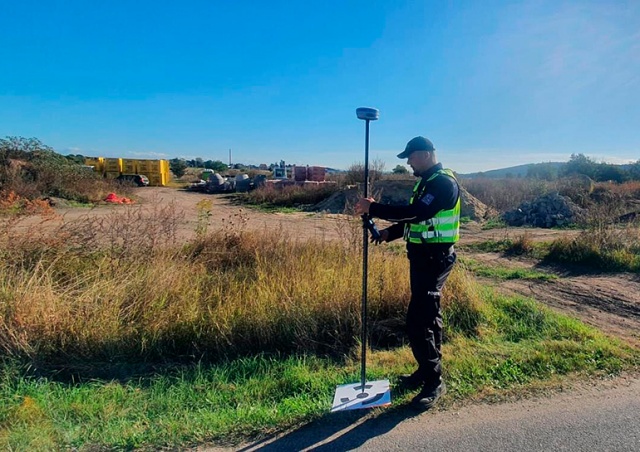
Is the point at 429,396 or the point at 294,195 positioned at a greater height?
the point at 294,195

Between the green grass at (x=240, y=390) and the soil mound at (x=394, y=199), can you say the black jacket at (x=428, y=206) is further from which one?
the soil mound at (x=394, y=199)

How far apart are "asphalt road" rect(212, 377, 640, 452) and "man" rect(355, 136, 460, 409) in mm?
250

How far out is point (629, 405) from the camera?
2.80 m

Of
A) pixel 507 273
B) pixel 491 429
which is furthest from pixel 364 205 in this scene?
pixel 507 273

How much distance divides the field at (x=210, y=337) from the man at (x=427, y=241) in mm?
326

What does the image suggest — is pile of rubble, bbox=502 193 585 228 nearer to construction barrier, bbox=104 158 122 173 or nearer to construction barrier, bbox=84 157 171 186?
construction barrier, bbox=84 157 171 186

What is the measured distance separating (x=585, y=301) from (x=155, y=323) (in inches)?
253

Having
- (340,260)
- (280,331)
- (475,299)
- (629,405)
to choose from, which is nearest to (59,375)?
(280,331)

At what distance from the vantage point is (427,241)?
2.91 metres

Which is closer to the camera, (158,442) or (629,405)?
(158,442)

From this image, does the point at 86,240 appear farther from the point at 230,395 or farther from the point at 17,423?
the point at 230,395

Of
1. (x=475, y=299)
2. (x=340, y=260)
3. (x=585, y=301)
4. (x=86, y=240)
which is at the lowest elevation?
(x=585, y=301)

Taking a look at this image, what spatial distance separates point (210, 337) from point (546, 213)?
1682cm

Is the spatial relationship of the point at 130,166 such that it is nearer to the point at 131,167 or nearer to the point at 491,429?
the point at 131,167
